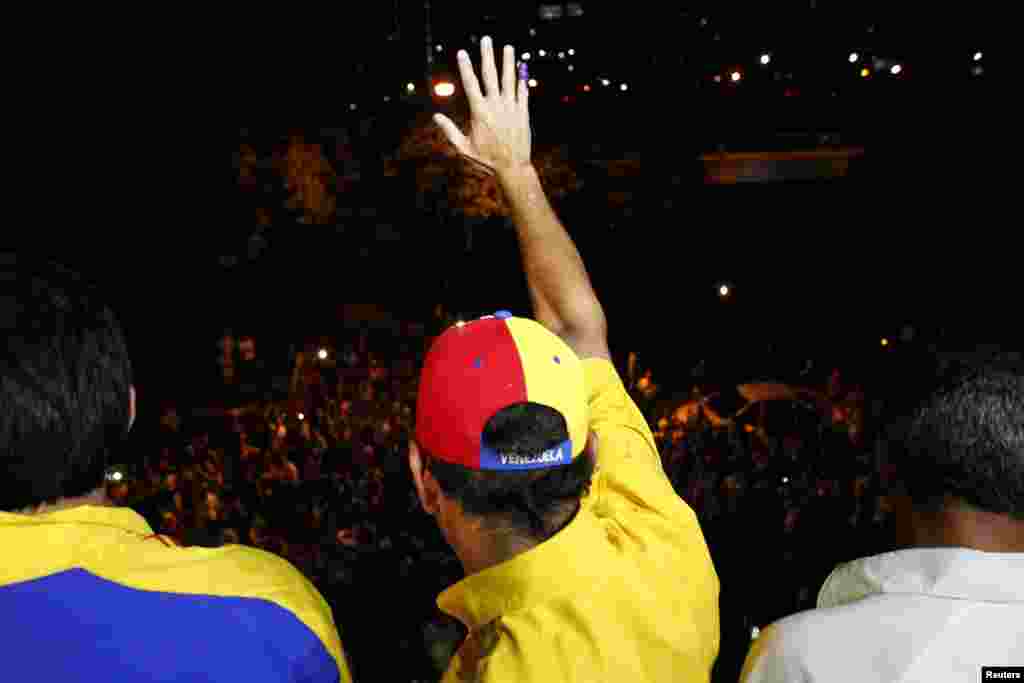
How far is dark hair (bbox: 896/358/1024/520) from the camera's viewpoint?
58.1 inches

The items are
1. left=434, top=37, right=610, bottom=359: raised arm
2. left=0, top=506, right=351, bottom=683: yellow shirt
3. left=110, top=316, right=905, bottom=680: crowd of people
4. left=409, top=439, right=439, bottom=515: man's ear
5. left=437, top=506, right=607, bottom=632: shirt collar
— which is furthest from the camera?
left=110, top=316, right=905, bottom=680: crowd of people

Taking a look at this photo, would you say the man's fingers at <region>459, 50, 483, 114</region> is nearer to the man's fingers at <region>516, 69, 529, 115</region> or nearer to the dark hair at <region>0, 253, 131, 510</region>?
the man's fingers at <region>516, 69, 529, 115</region>

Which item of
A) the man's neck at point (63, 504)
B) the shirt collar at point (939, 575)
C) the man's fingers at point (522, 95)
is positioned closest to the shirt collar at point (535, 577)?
the shirt collar at point (939, 575)

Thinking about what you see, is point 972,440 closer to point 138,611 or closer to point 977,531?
point 977,531

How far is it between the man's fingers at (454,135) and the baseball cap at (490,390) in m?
1.04

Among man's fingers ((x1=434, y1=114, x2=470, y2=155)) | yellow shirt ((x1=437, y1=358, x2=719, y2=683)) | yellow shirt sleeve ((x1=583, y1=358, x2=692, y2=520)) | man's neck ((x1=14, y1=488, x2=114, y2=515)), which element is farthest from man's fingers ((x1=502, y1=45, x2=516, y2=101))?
man's neck ((x1=14, y1=488, x2=114, y2=515))

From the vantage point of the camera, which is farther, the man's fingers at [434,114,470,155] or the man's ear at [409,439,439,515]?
the man's fingers at [434,114,470,155]

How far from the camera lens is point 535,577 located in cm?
136

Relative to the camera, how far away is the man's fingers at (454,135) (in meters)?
2.42

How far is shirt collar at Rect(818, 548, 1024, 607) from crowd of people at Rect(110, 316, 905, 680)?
26 centimetres

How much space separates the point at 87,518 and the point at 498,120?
5.63 ft

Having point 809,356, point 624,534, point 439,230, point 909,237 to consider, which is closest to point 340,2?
point 439,230

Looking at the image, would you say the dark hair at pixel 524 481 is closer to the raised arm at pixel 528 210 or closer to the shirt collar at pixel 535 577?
the shirt collar at pixel 535 577

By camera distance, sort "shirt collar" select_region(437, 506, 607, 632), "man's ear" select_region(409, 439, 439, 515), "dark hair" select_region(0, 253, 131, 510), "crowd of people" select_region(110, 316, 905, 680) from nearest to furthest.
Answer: "dark hair" select_region(0, 253, 131, 510) → "shirt collar" select_region(437, 506, 607, 632) → "man's ear" select_region(409, 439, 439, 515) → "crowd of people" select_region(110, 316, 905, 680)
